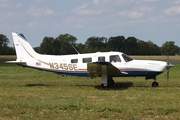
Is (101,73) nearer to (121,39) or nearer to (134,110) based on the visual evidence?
(134,110)

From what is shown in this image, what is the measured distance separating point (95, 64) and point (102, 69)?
719 mm

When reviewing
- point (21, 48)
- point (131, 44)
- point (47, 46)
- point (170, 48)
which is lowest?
point (21, 48)

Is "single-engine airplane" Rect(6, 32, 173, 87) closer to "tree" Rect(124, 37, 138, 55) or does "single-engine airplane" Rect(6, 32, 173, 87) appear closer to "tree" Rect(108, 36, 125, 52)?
"tree" Rect(124, 37, 138, 55)

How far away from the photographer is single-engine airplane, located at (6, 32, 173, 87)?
13.3 m

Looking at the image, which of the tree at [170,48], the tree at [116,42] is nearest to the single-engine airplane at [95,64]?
the tree at [116,42]

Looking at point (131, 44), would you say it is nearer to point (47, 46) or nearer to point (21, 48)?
point (47, 46)

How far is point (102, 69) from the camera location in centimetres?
1290

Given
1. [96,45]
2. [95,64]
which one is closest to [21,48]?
[95,64]

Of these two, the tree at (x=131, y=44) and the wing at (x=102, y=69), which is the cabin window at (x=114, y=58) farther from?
the tree at (x=131, y=44)

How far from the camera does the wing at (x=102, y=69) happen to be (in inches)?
488

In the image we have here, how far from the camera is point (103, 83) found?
13.4m

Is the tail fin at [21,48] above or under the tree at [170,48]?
under

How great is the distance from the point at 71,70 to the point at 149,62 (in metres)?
4.06

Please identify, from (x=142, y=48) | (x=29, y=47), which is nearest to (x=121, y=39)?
(x=142, y=48)
